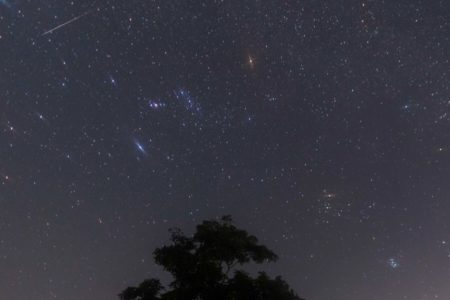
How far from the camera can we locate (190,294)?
46.2ft

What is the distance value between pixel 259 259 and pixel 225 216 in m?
1.92

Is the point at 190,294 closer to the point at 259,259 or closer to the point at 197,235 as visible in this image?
the point at 197,235

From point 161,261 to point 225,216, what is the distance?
8.31 feet

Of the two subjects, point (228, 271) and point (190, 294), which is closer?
point (190, 294)

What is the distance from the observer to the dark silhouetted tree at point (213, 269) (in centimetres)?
1416

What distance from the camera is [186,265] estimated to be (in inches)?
583

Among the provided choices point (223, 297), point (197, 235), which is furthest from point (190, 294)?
point (197, 235)

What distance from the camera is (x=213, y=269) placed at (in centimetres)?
1431

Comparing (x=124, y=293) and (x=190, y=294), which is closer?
(x=190, y=294)

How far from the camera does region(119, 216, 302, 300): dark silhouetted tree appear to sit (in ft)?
46.5

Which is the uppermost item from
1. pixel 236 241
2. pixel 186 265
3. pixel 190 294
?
pixel 236 241

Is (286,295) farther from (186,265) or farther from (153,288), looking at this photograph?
(153,288)

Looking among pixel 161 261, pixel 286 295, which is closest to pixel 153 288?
pixel 161 261

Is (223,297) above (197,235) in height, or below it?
below
